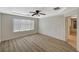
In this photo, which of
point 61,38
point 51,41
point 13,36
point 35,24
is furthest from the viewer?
point 61,38

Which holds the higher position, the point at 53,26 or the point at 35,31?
the point at 53,26

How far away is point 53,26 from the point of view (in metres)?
4.36

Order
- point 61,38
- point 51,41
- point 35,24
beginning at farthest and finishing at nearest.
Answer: point 61,38 → point 51,41 → point 35,24

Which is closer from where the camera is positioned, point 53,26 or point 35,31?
point 35,31

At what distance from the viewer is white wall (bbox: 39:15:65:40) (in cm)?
361

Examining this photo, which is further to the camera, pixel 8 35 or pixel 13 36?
pixel 8 35

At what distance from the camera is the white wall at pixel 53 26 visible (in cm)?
361

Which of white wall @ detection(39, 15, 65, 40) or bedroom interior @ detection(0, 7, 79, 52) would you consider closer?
bedroom interior @ detection(0, 7, 79, 52)

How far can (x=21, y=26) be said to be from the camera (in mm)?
3031

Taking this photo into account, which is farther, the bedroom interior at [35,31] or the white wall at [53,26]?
the white wall at [53,26]
